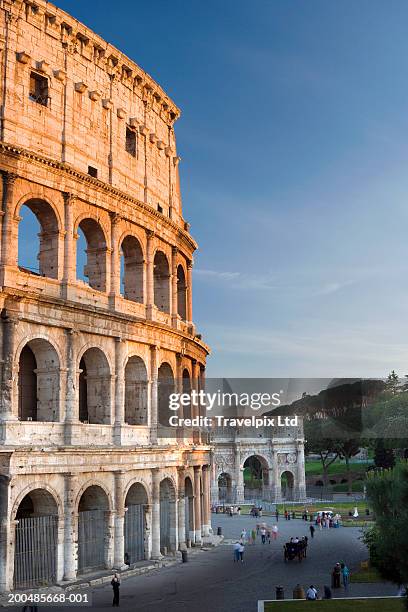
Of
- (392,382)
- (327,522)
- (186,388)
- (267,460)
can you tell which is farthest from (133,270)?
(392,382)

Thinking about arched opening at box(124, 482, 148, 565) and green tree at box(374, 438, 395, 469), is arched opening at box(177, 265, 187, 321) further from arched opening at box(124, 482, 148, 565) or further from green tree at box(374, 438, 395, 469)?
green tree at box(374, 438, 395, 469)

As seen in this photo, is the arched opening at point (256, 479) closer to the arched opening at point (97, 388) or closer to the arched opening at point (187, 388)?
the arched opening at point (187, 388)

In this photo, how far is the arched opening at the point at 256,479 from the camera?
195 feet

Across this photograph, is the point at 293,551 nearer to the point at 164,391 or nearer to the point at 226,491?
the point at 164,391

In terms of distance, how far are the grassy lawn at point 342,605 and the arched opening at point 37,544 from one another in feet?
21.8

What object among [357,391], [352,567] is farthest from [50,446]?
[357,391]

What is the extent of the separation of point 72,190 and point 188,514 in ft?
49.4

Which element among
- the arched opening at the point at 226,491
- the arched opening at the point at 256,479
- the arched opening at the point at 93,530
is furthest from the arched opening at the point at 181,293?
the arched opening at the point at 256,479

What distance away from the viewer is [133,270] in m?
28.3

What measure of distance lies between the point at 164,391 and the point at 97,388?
5.20 meters

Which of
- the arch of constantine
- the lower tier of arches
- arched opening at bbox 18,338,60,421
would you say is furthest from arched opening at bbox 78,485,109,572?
the arch of constantine

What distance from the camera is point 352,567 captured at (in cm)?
2716

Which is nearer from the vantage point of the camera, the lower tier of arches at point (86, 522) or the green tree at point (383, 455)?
the lower tier of arches at point (86, 522)

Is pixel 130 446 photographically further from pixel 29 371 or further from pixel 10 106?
pixel 10 106
